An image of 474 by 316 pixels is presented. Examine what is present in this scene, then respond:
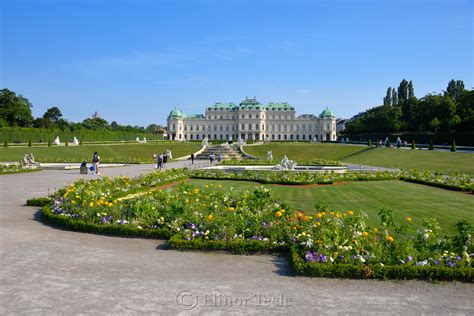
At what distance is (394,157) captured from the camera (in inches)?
1417

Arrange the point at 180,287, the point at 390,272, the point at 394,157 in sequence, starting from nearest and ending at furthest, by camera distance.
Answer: the point at 180,287 → the point at 390,272 → the point at 394,157

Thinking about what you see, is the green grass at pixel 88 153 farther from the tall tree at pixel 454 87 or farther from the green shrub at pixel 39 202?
Result: the tall tree at pixel 454 87

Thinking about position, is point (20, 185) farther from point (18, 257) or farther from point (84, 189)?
point (18, 257)

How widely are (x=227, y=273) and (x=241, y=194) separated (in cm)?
432

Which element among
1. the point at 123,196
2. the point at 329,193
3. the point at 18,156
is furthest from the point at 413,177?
the point at 18,156

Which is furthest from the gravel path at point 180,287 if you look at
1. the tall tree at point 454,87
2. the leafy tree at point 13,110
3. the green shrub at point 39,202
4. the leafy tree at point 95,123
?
the leafy tree at point 95,123

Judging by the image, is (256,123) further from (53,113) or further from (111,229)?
(111,229)

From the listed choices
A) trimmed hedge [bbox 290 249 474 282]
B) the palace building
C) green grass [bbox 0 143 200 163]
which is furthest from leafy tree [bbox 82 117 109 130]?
trimmed hedge [bbox 290 249 474 282]

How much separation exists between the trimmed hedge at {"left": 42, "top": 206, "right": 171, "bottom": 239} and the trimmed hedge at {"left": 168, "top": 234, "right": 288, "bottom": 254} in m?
0.89

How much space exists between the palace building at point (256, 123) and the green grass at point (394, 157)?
2906 inches

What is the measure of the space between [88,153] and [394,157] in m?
32.3

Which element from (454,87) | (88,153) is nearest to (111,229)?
(88,153)

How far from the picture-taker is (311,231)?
24.5ft

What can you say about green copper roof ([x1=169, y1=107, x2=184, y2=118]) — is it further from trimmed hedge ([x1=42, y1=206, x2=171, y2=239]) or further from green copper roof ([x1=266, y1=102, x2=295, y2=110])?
trimmed hedge ([x1=42, y1=206, x2=171, y2=239])
